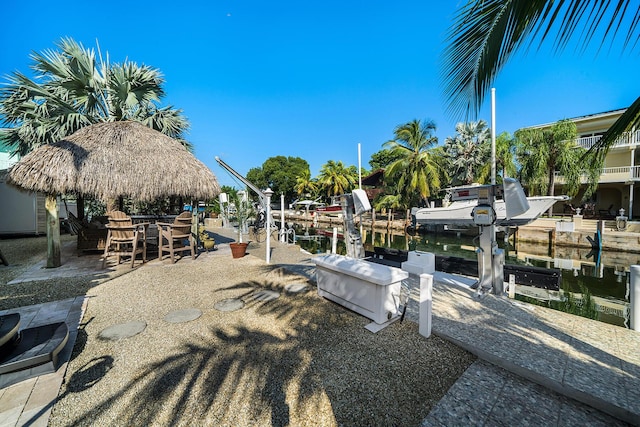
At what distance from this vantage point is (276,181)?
154 feet

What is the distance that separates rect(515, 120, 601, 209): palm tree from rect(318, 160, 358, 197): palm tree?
62.3 feet

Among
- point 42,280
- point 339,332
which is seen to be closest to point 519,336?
point 339,332

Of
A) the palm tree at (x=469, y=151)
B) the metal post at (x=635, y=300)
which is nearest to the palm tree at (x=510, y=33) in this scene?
the metal post at (x=635, y=300)

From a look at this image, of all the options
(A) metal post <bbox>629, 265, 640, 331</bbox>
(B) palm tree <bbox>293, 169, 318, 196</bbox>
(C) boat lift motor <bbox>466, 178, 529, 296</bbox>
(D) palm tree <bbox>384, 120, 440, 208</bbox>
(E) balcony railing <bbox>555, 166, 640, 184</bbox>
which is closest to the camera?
(A) metal post <bbox>629, 265, 640, 331</bbox>

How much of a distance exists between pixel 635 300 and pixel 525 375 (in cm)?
274

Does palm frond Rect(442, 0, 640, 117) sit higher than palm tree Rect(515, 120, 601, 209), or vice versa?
palm tree Rect(515, 120, 601, 209)

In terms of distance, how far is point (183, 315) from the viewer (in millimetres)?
3840

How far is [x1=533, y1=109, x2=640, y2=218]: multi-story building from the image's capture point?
17.1m

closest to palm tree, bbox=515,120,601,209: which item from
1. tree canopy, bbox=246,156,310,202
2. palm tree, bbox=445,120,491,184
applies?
palm tree, bbox=445,120,491,184

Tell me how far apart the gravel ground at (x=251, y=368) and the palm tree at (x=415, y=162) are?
18.4m

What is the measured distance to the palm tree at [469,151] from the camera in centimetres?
2119

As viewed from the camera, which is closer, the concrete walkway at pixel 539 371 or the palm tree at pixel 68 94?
the concrete walkway at pixel 539 371

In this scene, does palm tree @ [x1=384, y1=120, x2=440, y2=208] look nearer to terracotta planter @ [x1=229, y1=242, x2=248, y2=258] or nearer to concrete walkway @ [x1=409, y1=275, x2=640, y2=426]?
terracotta planter @ [x1=229, y1=242, x2=248, y2=258]

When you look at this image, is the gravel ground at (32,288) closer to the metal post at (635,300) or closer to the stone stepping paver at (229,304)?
the stone stepping paver at (229,304)
